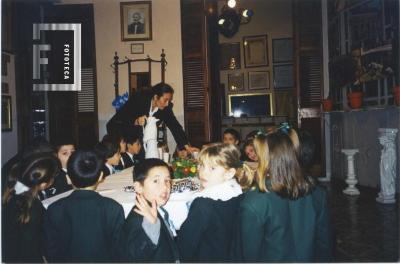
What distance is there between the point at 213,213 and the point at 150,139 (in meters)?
1.42

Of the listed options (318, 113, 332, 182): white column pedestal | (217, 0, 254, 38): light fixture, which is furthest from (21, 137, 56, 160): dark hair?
(217, 0, 254, 38): light fixture

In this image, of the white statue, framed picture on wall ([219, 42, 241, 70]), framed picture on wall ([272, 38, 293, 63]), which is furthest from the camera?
framed picture on wall ([219, 42, 241, 70])

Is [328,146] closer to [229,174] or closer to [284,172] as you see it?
[229,174]

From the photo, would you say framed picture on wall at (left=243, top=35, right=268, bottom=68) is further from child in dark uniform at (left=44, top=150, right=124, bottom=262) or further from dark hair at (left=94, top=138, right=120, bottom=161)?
child in dark uniform at (left=44, top=150, right=124, bottom=262)

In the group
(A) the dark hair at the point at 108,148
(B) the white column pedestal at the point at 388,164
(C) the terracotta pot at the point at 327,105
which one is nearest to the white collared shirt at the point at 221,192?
(A) the dark hair at the point at 108,148

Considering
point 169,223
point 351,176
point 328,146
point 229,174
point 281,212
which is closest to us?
point 281,212

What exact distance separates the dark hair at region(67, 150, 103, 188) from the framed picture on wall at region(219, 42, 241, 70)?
25.6 feet

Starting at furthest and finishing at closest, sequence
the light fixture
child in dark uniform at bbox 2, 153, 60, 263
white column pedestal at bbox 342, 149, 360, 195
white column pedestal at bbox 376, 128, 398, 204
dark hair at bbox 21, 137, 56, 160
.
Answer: the light fixture, white column pedestal at bbox 342, 149, 360, 195, white column pedestal at bbox 376, 128, 398, 204, dark hair at bbox 21, 137, 56, 160, child in dark uniform at bbox 2, 153, 60, 263

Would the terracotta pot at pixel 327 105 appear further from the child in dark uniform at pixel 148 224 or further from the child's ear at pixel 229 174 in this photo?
the child in dark uniform at pixel 148 224

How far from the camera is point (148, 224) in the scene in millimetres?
1552

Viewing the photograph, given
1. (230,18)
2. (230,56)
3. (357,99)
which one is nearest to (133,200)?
(357,99)

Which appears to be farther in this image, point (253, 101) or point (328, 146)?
point (253, 101)

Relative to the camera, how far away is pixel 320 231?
167 centimetres

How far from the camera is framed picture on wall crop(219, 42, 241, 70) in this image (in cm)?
928
